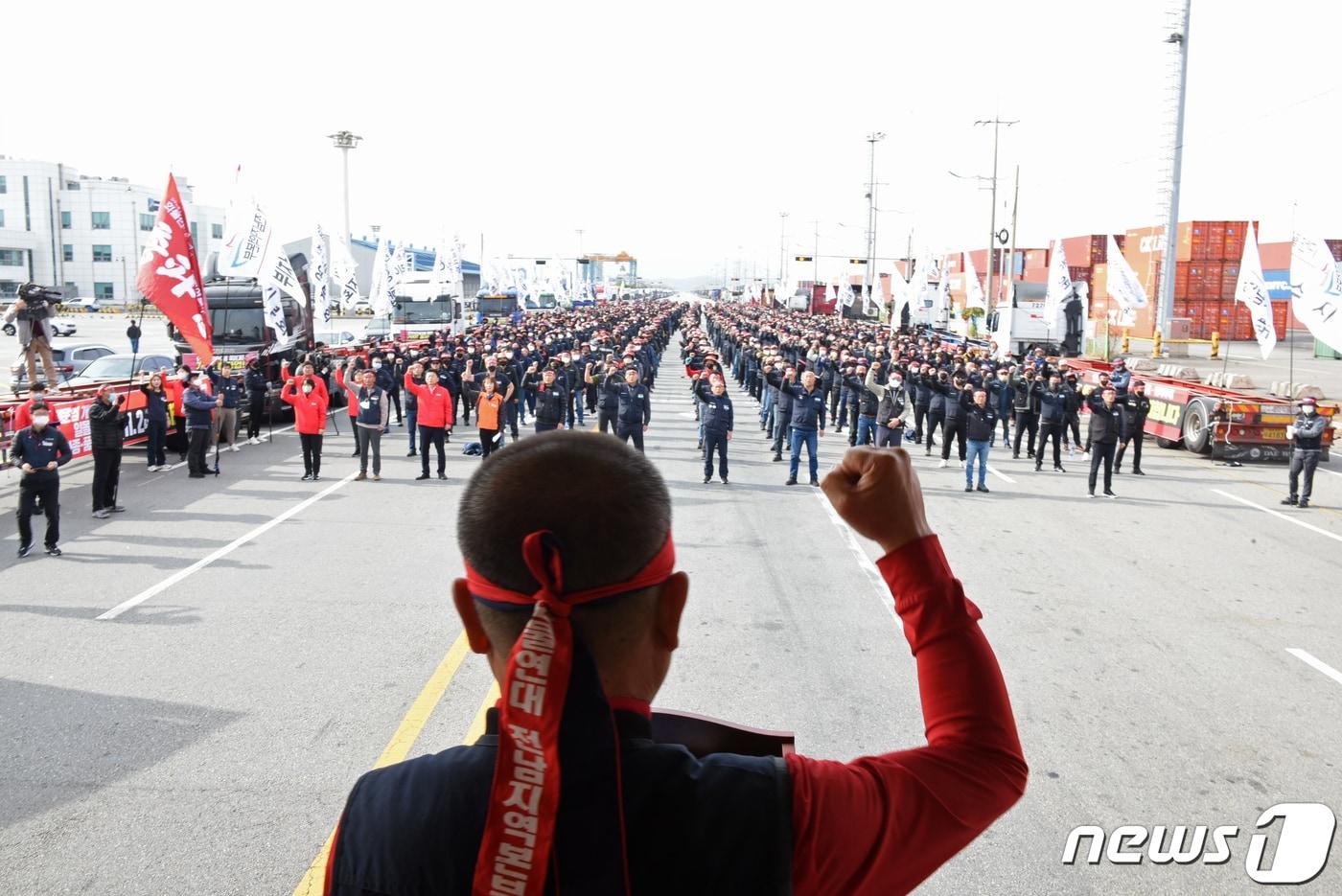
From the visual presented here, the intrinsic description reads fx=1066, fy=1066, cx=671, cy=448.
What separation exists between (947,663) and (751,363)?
1198 inches

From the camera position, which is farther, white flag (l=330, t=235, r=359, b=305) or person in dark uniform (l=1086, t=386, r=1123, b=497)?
white flag (l=330, t=235, r=359, b=305)

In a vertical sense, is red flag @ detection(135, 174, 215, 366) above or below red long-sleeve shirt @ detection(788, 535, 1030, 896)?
above

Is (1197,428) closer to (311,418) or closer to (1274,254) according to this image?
(311,418)

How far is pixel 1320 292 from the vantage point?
683 inches

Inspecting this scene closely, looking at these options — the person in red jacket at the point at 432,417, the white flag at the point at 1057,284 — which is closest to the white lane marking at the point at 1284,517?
the person in red jacket at the point at 432,417

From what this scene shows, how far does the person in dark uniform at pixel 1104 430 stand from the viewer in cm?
1548

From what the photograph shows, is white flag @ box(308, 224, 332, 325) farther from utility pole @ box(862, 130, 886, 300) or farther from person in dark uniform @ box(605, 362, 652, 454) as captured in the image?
utility pole @ box(862, 130, 886, 300)

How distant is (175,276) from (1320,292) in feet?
58.9


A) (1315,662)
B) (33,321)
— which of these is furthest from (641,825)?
(33,321)

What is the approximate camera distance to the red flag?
15562 millimetres

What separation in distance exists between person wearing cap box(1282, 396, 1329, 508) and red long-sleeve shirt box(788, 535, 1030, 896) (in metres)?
15.7

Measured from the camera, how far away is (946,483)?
16.7m

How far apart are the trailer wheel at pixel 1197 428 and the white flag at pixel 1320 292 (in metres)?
3.20

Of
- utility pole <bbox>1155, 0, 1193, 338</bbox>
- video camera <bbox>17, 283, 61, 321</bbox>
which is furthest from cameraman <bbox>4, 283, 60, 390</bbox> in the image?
utility pole <bbox>1155, 0, 1193, 338</bbox>
